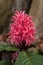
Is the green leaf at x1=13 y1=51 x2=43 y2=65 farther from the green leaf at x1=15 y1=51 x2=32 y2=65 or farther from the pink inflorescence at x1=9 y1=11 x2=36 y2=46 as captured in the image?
the pink inflorescence at x1=9 y1=11 x2=36 y2=46

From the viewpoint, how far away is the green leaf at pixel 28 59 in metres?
1.81

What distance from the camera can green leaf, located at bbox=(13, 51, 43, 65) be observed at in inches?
71.4

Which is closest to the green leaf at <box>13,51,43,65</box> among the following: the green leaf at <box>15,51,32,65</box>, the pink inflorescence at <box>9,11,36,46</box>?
the green leaf at <box>15,51,32,65</box>

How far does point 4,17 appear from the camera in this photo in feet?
11.3

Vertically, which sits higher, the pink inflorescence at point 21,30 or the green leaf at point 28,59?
the pink inflorescence at point 21,30

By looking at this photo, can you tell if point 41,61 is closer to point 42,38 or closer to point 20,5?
point 42,38

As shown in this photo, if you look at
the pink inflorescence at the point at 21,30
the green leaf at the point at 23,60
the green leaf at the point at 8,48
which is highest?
the pink inflorescence at the point at 21,30

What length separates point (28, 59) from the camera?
184cm

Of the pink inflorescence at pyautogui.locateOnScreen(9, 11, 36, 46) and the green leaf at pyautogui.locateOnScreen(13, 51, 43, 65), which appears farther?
the pink inflorescence at pyautogui.locateOnScreen(9, 11, 36, 46)

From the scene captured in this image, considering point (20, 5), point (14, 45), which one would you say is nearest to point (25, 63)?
point (14, 45)

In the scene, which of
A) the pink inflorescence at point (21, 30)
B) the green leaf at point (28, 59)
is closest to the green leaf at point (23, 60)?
the green leaf at point (28, 59)

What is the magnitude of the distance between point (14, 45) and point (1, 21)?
1433 millimetres

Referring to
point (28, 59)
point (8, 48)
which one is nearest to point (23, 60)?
point (28, 59)

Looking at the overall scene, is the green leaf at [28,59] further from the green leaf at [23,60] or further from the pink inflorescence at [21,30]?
the pink inflorescence at [21,30]
